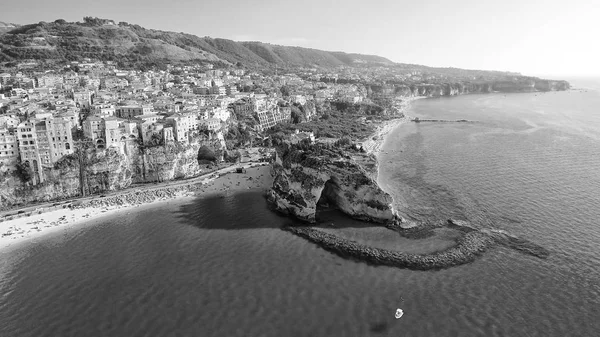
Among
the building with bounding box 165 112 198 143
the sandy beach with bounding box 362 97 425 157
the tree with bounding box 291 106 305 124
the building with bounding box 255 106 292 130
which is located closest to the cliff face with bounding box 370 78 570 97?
the sandy beach with bounding box 362 97 425 157

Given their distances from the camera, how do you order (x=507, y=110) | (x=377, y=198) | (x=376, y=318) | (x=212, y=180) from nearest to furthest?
(x=376, y=318), (x=377, y=198), (x=212, y=180), (x=507, y=110)

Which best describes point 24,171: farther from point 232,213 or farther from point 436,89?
point 436,89

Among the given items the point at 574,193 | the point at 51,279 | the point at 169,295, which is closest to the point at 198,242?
the point at 169,295

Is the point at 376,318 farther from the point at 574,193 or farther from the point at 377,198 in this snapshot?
the point at 574,193

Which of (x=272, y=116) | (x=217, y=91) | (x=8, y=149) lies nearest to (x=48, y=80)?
(x=217, y=91)

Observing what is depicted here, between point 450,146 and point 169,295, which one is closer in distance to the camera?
point 169,295

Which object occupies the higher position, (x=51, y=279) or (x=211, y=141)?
(x=211, y=141)
